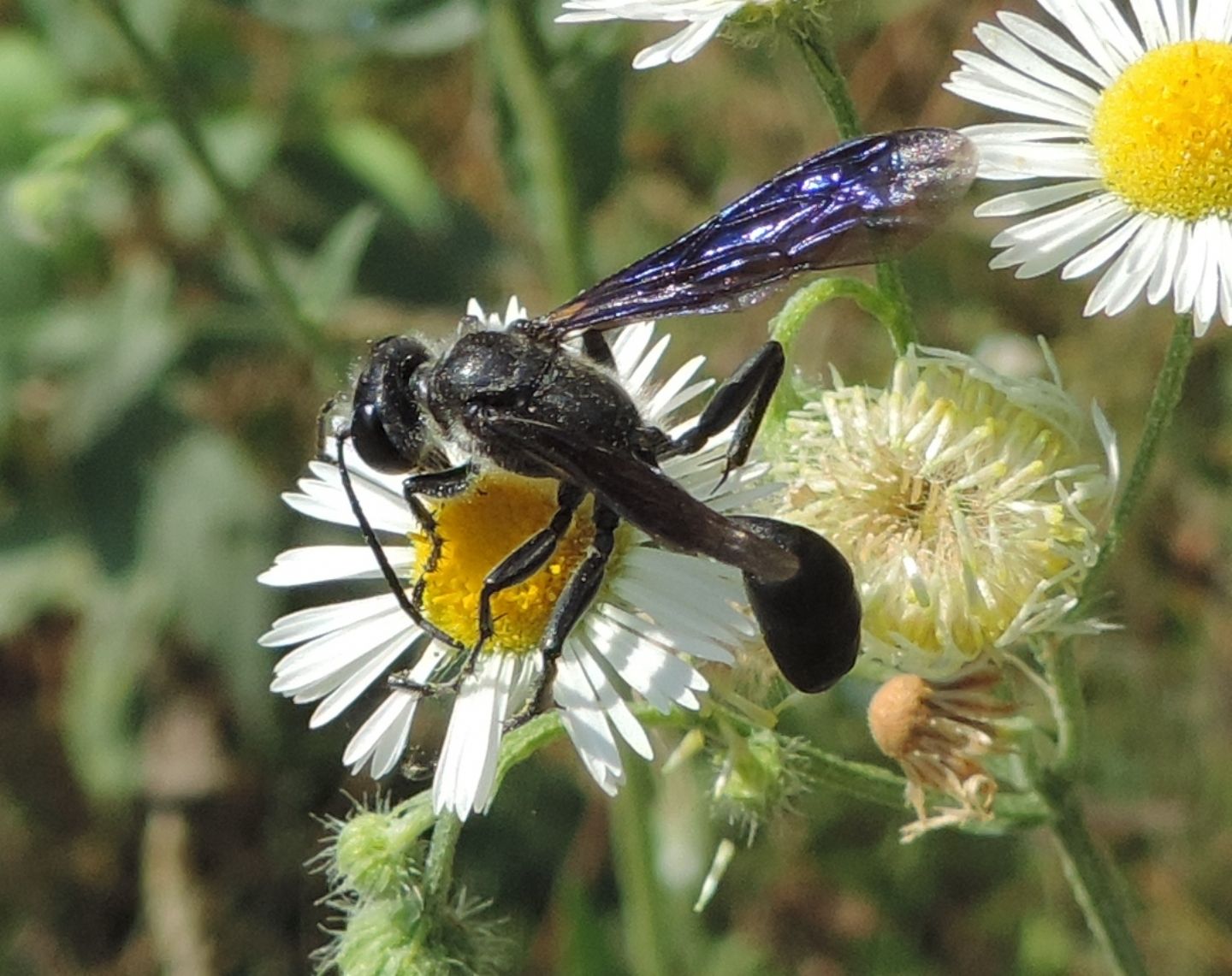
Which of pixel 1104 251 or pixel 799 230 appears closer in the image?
pixel 1104 251

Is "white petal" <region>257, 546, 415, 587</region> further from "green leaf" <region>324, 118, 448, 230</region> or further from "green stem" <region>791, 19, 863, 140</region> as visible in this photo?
"green leaf" <region>324, 118, 448, 230</region>

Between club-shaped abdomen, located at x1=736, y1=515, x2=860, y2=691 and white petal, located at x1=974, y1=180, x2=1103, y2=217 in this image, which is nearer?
club-shaped abdomen, located at x1=736, y1=515, x2=860, y2=691

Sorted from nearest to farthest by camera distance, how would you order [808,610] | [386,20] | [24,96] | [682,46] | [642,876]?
[808,610] → [682,46] → [642,876] → [386,20] → [24,96]

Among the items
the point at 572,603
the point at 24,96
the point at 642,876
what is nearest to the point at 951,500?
the point at 572,603

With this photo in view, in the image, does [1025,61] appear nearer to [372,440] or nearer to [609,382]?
[609,382]

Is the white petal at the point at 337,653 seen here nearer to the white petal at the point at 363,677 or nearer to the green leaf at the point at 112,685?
the white petal at the point at 363,677

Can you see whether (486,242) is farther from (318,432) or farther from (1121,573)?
(318,432)

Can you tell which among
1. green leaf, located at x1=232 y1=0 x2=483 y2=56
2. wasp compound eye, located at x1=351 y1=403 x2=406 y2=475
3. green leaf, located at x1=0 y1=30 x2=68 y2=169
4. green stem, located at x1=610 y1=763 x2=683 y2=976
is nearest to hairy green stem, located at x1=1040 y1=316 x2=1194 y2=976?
wasp compound eye, located at x1=351 y1=403 x2=406 y2=475
